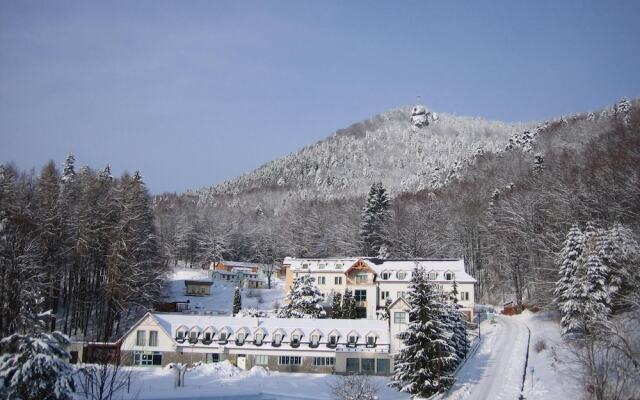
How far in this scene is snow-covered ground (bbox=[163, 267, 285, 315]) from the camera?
7519cm

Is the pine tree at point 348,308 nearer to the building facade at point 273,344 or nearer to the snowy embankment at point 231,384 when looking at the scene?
the building facade at point 273,344

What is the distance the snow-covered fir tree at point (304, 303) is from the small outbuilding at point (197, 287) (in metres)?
24.6

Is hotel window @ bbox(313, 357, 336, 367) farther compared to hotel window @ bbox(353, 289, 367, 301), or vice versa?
hotel window @ bbox(353, 289, 367, 301)

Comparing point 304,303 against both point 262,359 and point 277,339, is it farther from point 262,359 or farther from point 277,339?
point 262,359

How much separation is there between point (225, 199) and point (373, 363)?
140197 mm

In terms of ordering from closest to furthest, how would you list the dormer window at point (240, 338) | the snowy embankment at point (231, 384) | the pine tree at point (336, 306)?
1. the snowy embankment at point (231, 384)
2. the dormer window at point (240, 338)
3. the pine tree at point (336, 306)

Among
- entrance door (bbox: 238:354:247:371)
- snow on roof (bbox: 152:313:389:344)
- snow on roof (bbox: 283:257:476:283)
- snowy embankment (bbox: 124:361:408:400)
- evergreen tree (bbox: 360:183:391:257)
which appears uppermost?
evergreen tree (bbox: 360:183:391:257)

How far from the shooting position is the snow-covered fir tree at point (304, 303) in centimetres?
5834

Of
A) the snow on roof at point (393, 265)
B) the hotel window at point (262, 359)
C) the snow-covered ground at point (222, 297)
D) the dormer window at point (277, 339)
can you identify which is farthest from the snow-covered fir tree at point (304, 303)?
the snow-covered ground at point (222, 297)

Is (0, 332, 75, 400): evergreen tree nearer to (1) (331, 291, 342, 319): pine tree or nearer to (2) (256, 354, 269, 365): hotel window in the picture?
(2) (256, 354, 269, 365): hotel window

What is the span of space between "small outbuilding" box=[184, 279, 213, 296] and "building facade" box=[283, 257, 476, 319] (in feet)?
59.9

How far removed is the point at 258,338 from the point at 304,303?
28.1 feet

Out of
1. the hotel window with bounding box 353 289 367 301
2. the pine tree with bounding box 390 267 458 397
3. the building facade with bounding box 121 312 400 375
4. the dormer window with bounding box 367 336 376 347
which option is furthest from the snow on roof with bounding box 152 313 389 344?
the hotel window with bounding box 353 289 367 301

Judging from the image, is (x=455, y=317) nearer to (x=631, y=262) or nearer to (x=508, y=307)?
(x=631, y=262)
